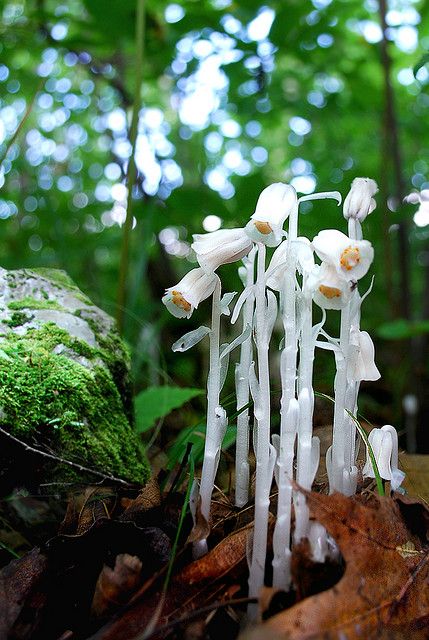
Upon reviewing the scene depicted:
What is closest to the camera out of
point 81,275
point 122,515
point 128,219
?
point 122,515

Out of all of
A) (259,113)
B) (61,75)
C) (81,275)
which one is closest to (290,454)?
(259,113)

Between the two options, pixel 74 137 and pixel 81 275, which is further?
pixel 74 137

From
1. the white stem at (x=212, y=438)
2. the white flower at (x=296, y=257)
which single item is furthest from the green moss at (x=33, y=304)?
the white flower at (x=296, y=257)

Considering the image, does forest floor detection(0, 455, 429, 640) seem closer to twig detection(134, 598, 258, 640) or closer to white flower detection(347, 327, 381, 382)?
twig detection(134, 598, 258, 640)

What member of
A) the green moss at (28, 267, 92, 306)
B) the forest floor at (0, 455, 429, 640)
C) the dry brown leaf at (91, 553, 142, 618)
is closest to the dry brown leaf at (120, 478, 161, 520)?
the forest floor at (0, 455, 429, 640)

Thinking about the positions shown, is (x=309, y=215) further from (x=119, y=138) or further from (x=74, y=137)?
(x=74, y=137)

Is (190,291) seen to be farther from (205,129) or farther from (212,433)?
(205,129)

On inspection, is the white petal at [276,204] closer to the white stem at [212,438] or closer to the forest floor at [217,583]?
the white stem at [212,438]
